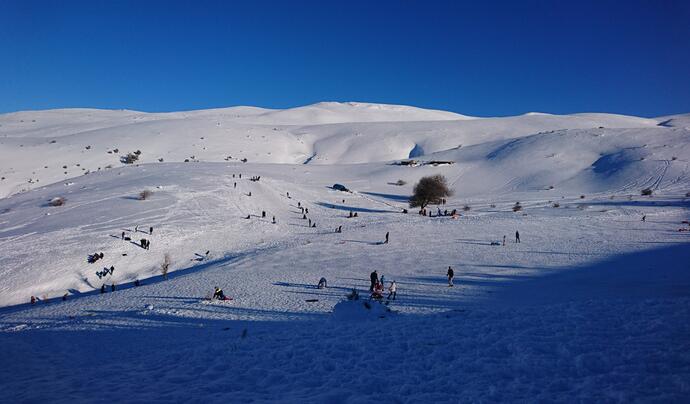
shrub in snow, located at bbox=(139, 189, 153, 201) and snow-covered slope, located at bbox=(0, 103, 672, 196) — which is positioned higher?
snow-covered slope, located at bbox=(0, 103, 672, 196)

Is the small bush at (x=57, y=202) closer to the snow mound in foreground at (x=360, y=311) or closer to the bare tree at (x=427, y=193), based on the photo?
the bare tree at (x=427, y=193)

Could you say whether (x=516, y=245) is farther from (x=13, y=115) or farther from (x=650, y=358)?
(x=13, y=115)

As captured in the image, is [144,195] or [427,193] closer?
[144,195]

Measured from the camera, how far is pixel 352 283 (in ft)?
61.4

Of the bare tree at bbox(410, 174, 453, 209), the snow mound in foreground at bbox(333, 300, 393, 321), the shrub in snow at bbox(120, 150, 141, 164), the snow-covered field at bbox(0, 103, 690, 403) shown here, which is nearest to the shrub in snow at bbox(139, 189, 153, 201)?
the snow-covered field at bbox(0, 103, 690, 403)

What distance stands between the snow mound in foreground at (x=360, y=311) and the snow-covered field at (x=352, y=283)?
3.0 inches

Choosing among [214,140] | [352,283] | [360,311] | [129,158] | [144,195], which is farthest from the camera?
[214,140]

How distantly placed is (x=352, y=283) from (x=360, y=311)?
5537 mm

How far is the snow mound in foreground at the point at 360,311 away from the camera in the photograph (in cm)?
1284

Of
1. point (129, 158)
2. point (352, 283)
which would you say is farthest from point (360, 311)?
point (129, 158)

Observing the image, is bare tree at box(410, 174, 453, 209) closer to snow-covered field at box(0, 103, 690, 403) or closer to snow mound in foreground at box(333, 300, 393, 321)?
snow-covered field at box(0, 103, 690, 403)

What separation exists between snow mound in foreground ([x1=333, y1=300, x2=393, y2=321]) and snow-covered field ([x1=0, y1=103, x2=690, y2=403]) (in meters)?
0.08

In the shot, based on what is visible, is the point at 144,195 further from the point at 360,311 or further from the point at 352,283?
the point at 360,311

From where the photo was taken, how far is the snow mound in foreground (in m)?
12.8
